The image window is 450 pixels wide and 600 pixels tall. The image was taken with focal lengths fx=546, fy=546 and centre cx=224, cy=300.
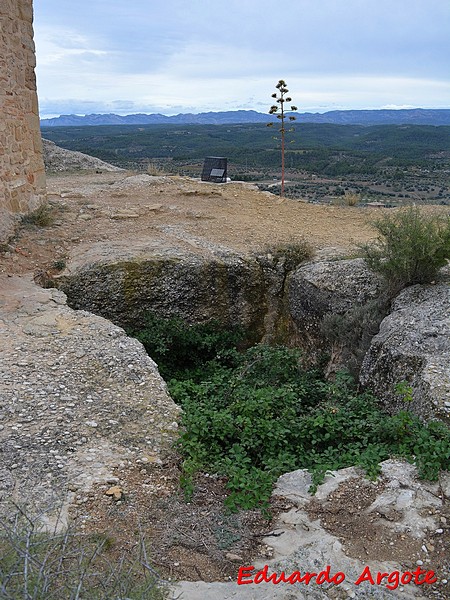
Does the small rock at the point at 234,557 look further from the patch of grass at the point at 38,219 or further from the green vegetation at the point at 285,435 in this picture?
the patch of grass at the point at 38,219

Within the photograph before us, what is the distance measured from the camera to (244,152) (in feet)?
123

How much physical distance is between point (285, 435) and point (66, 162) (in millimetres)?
13236

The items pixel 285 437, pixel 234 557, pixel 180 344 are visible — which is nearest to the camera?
pixel 234 557

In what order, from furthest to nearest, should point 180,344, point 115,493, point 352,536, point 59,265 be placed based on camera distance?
point 59,265 → point 180,344 → point 115,493 → point 352,536

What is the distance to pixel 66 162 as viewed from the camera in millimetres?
15344

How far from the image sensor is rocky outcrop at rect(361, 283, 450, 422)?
407 cm

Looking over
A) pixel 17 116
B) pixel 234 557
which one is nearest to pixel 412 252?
pixel 234 557

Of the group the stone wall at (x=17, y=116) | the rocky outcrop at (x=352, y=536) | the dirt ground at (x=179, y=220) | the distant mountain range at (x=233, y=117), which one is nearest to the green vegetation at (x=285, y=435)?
the rocky outcrop at (x=352, y=536)

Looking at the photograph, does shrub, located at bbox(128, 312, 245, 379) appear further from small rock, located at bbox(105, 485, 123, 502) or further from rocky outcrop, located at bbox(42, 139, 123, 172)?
rocky outcrop, located at bbox(42, 139, 123, 172)

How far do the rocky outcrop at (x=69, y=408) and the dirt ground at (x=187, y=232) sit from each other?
222 millimetres

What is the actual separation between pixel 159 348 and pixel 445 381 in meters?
3.28

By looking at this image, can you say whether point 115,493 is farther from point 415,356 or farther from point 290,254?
point 290,254

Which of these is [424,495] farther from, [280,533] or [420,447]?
[280,533]

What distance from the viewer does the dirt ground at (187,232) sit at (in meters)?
2.88
